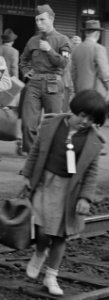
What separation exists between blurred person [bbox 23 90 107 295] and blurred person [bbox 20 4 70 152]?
14.2ft

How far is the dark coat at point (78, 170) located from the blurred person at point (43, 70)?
4.31 metres

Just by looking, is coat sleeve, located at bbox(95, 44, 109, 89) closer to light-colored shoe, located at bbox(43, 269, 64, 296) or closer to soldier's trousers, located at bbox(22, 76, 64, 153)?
soldier's trousers, located at bbox(22, 76, 64, 153)

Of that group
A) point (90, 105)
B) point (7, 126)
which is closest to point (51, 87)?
point (7, 126)

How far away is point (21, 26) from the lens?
68.5ft

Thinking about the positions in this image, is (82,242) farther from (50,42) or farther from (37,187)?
(50,42)

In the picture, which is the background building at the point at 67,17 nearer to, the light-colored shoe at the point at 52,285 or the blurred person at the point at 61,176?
the blurred person at the point at 61,176

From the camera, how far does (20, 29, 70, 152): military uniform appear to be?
32.3 feet

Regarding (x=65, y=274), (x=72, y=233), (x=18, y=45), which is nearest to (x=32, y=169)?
(x=72, y=233)

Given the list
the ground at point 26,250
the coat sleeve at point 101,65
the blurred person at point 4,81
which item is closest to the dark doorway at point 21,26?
the ground at point 26,250

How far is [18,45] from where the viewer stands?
21109 mm

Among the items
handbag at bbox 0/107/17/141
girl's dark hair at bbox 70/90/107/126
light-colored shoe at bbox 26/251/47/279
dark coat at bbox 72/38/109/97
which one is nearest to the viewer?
girl's dark hair at bbox 70/90/107/126

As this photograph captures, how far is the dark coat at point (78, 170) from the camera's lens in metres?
5.34

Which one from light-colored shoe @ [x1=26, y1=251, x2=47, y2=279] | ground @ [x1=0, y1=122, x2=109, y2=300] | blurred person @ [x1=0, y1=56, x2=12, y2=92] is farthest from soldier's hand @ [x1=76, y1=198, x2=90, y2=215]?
blurred person @ [x1=0, y1=56, x2=12, y2=92]

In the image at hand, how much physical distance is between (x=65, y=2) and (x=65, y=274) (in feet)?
50.7
